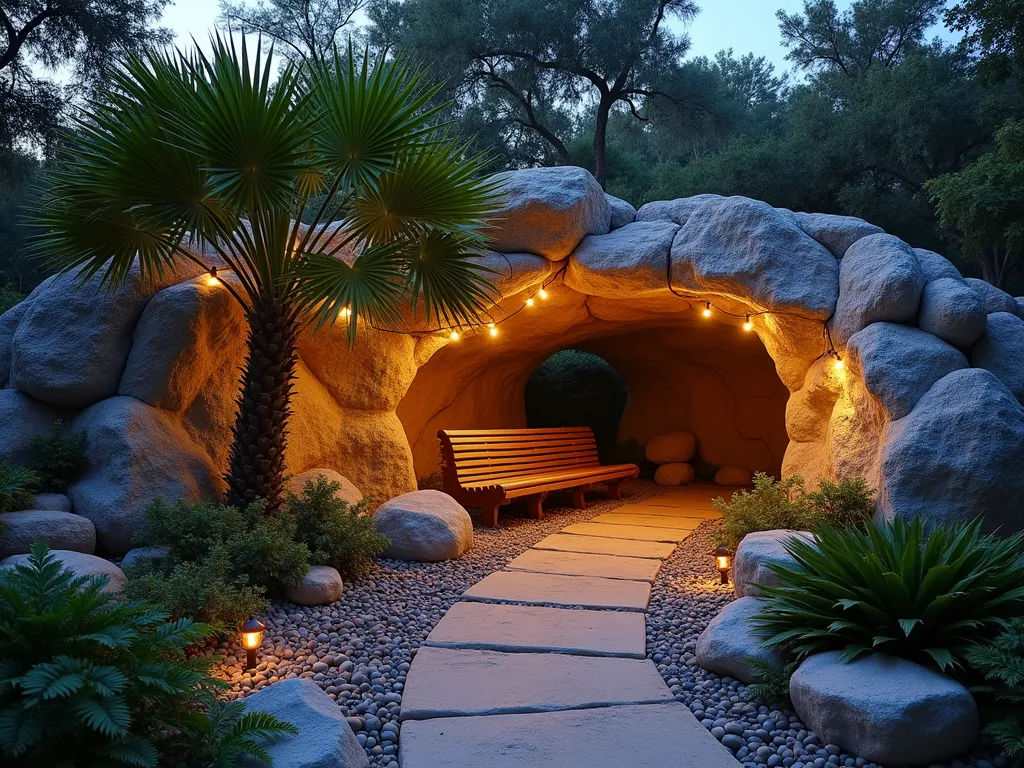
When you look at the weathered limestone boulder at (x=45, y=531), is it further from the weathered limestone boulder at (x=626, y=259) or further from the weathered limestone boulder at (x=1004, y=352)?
the weathered limestone boulder at (x=1004, y=352)

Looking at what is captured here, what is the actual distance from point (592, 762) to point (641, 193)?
18.1 metres

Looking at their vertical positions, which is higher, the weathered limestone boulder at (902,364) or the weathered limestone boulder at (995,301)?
the weathered limestone boulder at (995,301)

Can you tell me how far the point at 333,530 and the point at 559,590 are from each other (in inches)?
69.7

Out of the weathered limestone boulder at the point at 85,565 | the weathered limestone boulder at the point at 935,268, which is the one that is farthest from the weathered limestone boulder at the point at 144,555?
the weathered limestone boulder at the point at 935,268

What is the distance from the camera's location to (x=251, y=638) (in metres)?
3.85

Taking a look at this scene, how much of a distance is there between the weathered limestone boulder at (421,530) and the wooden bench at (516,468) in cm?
143

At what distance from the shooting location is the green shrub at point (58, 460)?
5641mm

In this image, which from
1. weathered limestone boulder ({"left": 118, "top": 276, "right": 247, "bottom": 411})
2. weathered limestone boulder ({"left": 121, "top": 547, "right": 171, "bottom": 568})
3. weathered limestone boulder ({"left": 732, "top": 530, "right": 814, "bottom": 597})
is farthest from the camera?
weathered limestone boulder ({"left": 118, "top": 276, "right": 247, "bottom": 411})

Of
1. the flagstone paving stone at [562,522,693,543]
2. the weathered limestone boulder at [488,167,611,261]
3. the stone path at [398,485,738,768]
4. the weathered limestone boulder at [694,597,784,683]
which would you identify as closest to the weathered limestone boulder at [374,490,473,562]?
the stone path at [398,485,738,768]

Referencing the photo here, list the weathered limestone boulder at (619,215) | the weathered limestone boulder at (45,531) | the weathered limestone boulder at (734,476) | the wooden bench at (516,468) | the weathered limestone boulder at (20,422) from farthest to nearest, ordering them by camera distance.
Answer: the weathered limestone boulder at (734,476), the weathered limestone boulder at (619,215), the wooden bench at (516,468), the weathered limestone boulder at (20,422), the weathered limestone boulder at (45,531)

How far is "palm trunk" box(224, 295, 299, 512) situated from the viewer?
5.44 m

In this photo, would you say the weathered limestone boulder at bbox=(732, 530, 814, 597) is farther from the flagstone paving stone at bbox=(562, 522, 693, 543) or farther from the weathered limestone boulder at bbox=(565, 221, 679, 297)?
the weathered limestone boulder at bbox=(565, 221, 679, 297)

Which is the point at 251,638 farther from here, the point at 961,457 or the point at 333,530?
the point at 961,457

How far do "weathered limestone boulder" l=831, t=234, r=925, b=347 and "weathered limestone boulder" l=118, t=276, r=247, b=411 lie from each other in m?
5.31
